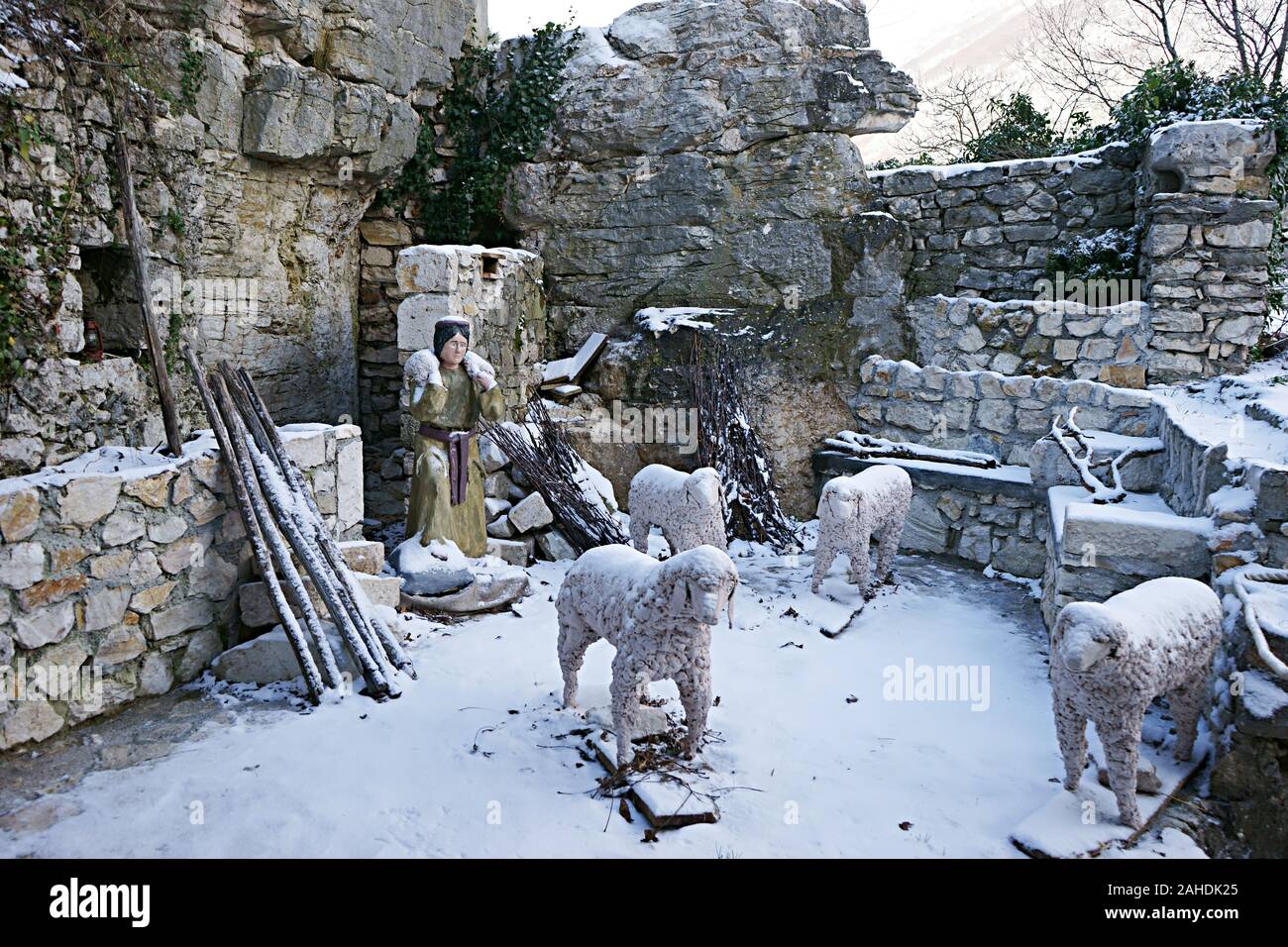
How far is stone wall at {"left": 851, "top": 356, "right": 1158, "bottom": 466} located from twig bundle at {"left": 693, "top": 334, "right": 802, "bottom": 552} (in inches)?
46.6

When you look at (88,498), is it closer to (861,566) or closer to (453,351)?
(453,351)

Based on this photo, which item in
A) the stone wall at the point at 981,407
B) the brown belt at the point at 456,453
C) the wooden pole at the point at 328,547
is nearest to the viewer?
the wooden pole at the point at 328,547

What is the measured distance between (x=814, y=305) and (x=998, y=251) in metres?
1.74

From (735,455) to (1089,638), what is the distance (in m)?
4.73

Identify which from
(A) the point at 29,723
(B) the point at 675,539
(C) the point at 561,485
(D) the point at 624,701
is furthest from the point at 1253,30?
(A) the point at 29,723

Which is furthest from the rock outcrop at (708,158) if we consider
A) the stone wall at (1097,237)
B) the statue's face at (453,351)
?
the statue's face at (453,351)

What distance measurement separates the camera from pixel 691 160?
880cm

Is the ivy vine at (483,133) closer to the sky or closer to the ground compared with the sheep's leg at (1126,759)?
closer to the sky

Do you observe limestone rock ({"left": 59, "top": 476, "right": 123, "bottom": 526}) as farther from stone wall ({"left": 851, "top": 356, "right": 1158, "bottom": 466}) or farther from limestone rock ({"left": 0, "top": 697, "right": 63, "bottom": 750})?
stone wall ({"left": 851, "top": 356, "right": 1158, "bottom": 466})

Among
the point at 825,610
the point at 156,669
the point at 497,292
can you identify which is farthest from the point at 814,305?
the point at 156,669

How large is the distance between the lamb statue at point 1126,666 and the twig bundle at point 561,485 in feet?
14.1

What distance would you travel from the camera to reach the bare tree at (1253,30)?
1145cm

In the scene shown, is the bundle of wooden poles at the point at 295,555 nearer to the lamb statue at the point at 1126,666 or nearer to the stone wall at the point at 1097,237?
the lamb statue at the point at 1126,666

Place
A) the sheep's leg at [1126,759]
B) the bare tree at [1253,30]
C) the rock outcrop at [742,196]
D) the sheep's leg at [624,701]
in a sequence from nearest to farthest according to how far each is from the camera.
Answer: the sheep's leg at [1126,759] < the sheep's leg at [624,701] < the rock outcrop at [742,196] < the bare tree at [1253,30]
